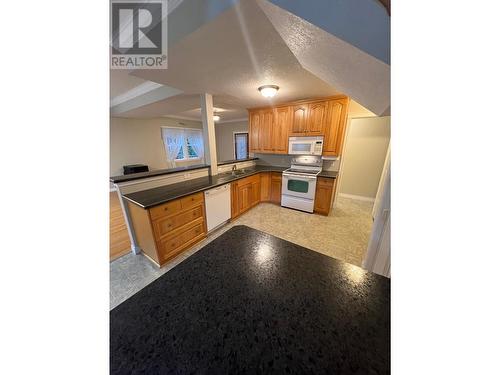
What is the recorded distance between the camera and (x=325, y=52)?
2.68ft

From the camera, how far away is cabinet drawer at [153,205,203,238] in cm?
177

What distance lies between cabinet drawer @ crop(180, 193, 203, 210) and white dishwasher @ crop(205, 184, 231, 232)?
0.12 metres

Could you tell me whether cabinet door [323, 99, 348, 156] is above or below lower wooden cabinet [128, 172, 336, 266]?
above

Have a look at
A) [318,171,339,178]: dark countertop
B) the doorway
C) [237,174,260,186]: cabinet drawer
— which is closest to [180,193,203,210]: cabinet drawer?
[237,174,260,186]: cabinet drawer

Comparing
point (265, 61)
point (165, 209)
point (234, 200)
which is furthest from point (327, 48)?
point (234, 200)

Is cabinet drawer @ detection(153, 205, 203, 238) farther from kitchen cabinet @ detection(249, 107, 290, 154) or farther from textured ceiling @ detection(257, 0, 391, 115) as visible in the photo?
kitchen cabinet @ detection(249, 107, 290, 154)

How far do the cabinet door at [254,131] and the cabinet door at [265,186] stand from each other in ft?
2.32

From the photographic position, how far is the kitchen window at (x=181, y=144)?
5.99 metres

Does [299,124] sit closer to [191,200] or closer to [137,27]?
[191,200]

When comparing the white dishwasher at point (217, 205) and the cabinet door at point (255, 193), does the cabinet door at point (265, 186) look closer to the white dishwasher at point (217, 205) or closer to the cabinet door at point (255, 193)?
the cabinet door at point (255, 193)

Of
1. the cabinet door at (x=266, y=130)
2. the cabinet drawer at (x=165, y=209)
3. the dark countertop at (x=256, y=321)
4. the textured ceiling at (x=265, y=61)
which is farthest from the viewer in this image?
the cabinet door at (x=266, y=130)

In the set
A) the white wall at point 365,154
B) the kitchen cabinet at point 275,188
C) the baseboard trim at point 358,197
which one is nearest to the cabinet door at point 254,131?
the kitchen cabinet at point 275,188
